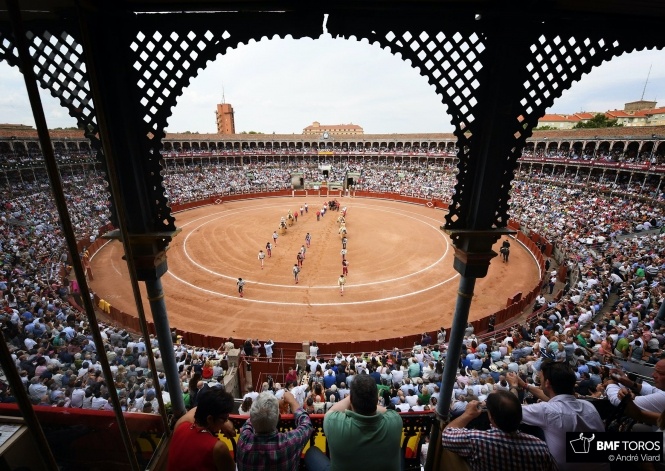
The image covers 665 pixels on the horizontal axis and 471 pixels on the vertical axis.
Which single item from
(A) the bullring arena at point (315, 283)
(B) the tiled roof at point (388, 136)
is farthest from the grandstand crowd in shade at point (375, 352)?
(A) the bullring arena at point (315, 283)

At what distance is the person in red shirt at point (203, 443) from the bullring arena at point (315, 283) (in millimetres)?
12479

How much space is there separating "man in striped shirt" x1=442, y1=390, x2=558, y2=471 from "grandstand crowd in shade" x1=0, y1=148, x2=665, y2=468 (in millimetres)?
1303

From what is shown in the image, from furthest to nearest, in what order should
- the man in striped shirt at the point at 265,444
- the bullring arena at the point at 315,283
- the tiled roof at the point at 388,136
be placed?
the bullring arena at the point at 315,283 < the tiled roof at the point at 388,136 < the man in striped shirt at the point at 265,444

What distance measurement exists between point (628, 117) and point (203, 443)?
351 feet

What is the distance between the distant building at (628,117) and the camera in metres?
73.6

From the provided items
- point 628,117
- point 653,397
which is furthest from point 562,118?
point 653,397

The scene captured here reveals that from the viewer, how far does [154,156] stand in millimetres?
3879

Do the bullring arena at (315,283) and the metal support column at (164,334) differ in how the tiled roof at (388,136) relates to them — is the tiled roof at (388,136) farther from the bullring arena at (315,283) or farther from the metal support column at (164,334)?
the bullring arena at (315,283)

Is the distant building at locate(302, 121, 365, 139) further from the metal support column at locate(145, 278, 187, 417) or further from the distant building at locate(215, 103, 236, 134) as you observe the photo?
the metal support column at locate(145, 278, 187, 417)

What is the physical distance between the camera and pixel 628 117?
257ft

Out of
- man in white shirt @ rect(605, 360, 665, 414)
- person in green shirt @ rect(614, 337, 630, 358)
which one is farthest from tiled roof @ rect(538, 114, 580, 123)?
man in white shirt @ rect(605, 360, 665, 414)

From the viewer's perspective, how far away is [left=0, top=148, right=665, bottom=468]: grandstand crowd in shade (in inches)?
144

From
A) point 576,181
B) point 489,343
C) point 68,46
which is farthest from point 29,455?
point 576,181

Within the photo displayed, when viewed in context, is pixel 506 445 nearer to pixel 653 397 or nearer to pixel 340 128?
pixel 653 397
